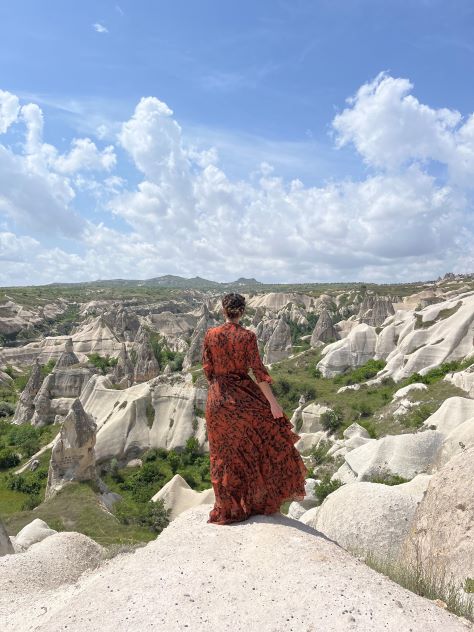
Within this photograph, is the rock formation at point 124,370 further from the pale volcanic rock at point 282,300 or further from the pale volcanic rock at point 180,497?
the pale volcanic rock at point 282,300

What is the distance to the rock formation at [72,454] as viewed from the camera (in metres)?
24.2

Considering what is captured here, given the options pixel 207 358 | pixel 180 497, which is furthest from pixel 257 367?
pixel 180 497

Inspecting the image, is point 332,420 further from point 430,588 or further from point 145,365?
point 145,365

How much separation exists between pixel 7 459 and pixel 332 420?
2204 cm

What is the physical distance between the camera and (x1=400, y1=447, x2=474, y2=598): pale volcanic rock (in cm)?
588

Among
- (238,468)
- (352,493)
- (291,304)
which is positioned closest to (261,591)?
(238,468)

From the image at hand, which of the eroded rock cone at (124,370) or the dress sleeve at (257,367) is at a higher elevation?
the dress sleeve at (257,367)

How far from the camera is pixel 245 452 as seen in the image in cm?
566

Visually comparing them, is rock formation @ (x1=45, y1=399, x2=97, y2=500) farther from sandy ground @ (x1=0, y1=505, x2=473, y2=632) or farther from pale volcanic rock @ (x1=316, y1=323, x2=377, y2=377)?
pale volcanic rock @ (x1=316, y1=323, x2=377, y2=377)

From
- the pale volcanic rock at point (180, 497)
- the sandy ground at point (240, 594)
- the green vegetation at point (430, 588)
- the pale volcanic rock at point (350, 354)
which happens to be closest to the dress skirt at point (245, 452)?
the sandy ground at point (240, 594)

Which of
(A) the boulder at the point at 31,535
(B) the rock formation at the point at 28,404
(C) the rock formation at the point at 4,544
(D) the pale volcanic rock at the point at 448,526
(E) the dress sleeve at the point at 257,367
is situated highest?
(E) the dress sleeve at the point at 257,367

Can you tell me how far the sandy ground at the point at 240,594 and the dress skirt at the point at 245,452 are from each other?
29cm

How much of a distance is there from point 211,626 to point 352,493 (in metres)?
5.76

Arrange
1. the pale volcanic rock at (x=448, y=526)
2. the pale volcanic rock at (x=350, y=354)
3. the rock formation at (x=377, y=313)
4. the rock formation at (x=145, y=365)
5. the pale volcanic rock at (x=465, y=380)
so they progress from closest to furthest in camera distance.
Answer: the pale volcanic rock at (x=448, y=526) < the pale volcanic rock at (x=465, y=380) < the pale volcanic rock at (x=350, y=354) < the rock formation at (x=145, y=365) < the rock formation at (x=377, y=313)
